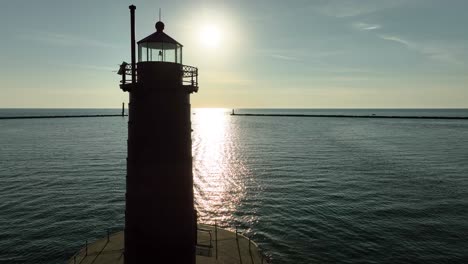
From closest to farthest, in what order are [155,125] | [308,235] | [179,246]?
[155,125] < [179,246] < [308,235]

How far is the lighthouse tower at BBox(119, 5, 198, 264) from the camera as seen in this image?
1155 cm

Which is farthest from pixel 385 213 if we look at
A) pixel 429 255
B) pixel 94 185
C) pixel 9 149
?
pixel 9 149

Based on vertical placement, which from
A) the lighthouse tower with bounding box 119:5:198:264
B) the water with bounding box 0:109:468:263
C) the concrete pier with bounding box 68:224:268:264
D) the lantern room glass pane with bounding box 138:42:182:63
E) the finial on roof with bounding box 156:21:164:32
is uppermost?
the finial on roof with bounding box 156:21:164:32

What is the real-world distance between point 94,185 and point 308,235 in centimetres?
2895

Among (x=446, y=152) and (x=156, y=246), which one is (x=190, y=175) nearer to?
(x=156, y=246)

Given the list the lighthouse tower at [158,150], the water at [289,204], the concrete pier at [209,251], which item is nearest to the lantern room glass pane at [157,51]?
the lighthouse tower at [158,150]

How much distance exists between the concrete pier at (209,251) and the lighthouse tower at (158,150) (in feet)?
15.7

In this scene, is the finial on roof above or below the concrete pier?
above

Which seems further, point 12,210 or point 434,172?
point 434,172

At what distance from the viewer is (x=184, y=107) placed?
39.7 feet

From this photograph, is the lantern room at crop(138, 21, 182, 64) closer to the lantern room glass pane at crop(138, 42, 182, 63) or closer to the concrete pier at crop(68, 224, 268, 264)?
the lantern room glass pane at crop(138, 42, 182, 63)

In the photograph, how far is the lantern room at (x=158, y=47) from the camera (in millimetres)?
11523

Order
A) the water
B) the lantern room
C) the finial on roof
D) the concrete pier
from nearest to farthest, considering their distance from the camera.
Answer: the lantern room < the finial on roof < the concrete pier < the water

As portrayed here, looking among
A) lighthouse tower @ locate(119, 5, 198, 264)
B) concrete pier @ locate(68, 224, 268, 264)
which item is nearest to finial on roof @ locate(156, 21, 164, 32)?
lighthouse tower @ locate(119, 5, 198, 264)
